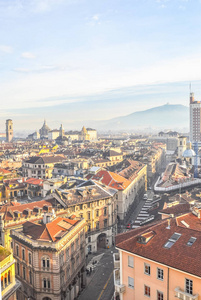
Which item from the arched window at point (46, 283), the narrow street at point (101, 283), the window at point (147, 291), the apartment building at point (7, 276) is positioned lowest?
the narrow street at point (101, 283)

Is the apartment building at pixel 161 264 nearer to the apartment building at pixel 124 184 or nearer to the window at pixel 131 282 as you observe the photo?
the window at pixel 131 282

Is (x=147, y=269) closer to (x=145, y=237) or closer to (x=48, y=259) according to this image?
(x=145, y=237)

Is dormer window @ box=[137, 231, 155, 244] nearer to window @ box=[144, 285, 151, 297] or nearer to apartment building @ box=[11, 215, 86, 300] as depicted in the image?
window @ box=[144, 285, 151, 297]

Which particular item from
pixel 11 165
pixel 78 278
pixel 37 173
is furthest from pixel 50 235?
pixel 11 165

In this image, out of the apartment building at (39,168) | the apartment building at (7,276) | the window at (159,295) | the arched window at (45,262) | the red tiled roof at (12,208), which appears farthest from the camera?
the apartment building at (39,168)

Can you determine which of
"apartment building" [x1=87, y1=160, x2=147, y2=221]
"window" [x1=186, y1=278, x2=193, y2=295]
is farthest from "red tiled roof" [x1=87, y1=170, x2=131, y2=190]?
"window" [x1=186, y1=278, x2=193, y2=295]

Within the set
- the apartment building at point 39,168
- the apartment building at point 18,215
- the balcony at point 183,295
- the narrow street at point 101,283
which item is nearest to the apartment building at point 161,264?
the balcony at point 183,295

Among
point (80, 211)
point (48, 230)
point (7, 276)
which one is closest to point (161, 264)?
point (7, 276)

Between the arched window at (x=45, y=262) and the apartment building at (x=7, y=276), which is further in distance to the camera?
the arched window at (x=45, y=262)
